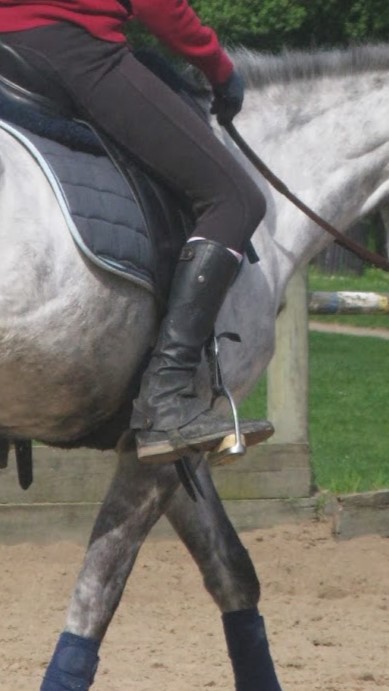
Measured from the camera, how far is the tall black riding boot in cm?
423

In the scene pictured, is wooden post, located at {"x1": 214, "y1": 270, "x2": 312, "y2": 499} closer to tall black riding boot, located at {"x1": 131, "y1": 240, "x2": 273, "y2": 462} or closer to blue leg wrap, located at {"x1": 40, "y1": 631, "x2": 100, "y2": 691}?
blue leg wrap, located at {"x1": 40, "y1": 631, "x2": 100, "y2": 691}

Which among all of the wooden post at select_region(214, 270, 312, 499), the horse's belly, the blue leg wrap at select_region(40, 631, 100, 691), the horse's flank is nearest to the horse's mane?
the horse's flank

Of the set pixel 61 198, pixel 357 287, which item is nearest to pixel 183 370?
pixel 61 198

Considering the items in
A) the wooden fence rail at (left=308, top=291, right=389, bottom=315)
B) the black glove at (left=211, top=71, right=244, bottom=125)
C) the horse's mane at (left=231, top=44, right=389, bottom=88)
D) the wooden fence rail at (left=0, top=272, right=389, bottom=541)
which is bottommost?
the wooden fence rail at (left=0, top=272, right=389, bottom=541)

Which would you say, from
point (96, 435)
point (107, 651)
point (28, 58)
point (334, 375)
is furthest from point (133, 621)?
point (334, 375)

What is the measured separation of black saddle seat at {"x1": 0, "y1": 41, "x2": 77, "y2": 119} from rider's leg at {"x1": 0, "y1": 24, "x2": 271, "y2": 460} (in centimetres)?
3

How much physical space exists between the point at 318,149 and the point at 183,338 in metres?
1.02

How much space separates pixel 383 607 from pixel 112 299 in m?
2.82

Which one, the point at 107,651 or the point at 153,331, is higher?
the point at 153,331

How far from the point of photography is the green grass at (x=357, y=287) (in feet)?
58.0

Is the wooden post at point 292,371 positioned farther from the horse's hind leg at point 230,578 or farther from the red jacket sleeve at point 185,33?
the red jacket sleeve at point 185,33

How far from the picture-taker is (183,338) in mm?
4254

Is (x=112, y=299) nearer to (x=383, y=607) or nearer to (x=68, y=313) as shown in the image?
(x=68, y=313)

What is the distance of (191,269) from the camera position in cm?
429
